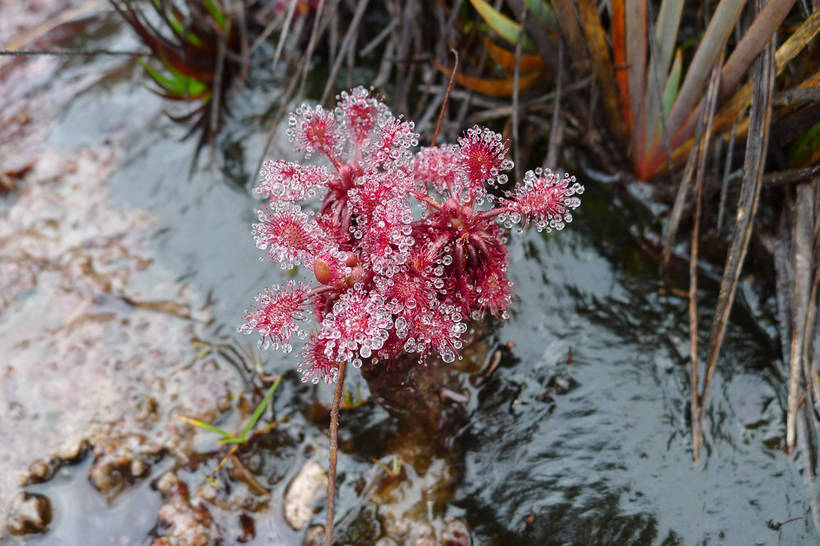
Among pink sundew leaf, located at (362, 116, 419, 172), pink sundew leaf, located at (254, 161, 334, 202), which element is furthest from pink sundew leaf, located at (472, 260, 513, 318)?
pink sundew leaf, located at (254, 161, 334, 202)

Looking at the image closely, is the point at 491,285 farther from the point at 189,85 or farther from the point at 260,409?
the point at 189,85

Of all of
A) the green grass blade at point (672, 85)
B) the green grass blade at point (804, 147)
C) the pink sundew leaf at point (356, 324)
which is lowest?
the pink sundew leaf at point (356, 324)

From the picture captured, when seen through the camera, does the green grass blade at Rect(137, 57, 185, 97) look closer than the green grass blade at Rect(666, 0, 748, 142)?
No

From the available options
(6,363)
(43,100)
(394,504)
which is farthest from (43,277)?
(394,504)

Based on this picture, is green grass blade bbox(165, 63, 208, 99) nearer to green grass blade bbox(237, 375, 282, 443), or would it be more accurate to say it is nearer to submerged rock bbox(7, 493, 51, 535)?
green grass blade bbox(237, 375, 282, 443)

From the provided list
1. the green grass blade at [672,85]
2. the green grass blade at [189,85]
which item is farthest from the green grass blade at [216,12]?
the green grass blade at [672,85]

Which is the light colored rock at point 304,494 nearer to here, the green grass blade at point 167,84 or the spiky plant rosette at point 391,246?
the spiky plant rosette at point 391,246
